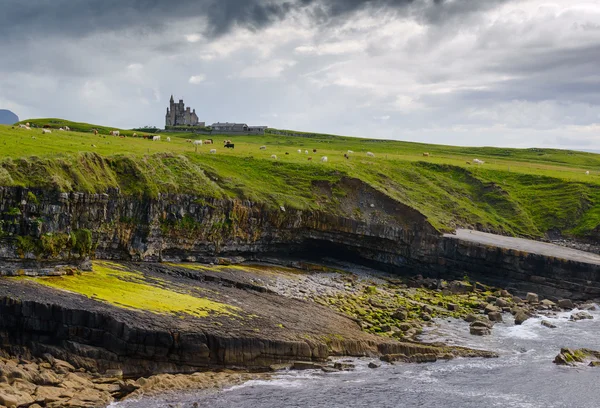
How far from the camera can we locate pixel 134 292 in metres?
45.8

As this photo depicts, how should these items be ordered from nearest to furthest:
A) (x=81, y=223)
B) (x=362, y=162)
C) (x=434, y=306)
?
1. (x=81, y=223)
2. (x=434, y=306)
3. (x=362, y=162)

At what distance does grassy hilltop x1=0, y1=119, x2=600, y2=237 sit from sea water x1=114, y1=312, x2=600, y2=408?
23.5 m

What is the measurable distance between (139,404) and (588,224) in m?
75.4

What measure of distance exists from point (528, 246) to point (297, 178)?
100ft

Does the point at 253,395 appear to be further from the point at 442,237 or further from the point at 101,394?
the point at 442,237

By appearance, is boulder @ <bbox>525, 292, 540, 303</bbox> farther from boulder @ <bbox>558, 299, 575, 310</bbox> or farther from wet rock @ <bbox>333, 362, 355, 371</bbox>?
wet rock @ <bbox>333, 362, 355, 371</bbox>

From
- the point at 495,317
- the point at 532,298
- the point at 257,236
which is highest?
the point at 257,236

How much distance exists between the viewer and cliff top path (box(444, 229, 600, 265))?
236 ft

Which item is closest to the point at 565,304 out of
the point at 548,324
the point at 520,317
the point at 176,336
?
the point at 548,324

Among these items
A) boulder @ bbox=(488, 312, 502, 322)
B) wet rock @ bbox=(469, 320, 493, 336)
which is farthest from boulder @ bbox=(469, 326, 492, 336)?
boulder @ bbox=(488, 312, 502, 322)

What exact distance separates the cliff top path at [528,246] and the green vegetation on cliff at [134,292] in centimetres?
3942

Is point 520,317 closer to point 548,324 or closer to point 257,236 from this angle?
point 548,324

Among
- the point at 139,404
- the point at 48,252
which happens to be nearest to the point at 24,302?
the point at 48,252

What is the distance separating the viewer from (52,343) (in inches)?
1538
